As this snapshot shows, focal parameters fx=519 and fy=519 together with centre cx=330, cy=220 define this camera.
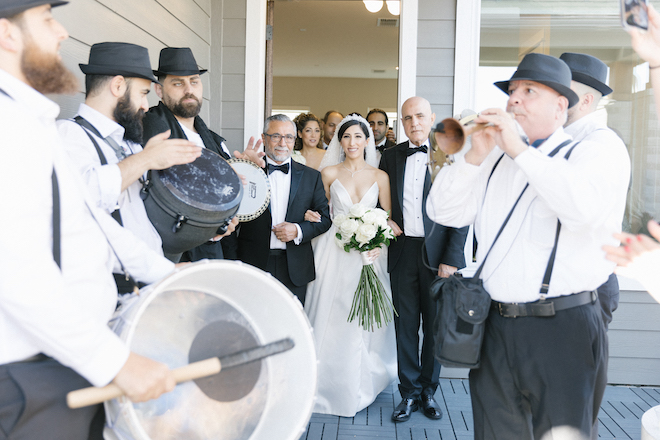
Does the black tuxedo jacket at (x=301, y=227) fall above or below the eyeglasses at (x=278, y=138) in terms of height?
below

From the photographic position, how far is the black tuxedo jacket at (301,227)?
309cm

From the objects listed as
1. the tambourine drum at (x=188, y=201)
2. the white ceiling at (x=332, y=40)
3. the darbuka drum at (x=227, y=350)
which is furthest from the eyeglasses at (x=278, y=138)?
the white ceiling at (x=332, y=40)

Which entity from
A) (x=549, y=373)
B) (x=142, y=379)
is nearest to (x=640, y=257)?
(x=549, y=373)

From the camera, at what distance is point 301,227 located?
3.07m

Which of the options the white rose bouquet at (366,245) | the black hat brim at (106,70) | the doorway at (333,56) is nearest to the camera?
the black hat brim at (106,70)

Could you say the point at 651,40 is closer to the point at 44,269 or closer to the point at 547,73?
the point at 547,73

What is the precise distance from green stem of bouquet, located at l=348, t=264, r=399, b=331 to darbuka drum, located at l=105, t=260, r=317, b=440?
5.97 feet

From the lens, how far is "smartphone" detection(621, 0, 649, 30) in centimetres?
145

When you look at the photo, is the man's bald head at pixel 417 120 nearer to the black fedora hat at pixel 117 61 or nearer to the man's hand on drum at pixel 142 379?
the black fedora hat at pixel 117 61

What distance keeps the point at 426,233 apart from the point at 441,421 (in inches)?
42.7

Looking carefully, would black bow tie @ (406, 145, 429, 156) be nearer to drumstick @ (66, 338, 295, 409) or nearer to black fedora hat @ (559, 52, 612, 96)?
black fedora hat @ (559, 52, 612, 96)

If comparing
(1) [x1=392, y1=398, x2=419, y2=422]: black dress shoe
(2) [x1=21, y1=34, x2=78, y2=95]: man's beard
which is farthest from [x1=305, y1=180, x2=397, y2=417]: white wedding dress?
(2) [x1=21, y1=34, x2=78, y2=95]: man's beard

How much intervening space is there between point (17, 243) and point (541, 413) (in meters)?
1.56

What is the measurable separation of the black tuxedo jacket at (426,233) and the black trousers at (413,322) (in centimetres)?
6
